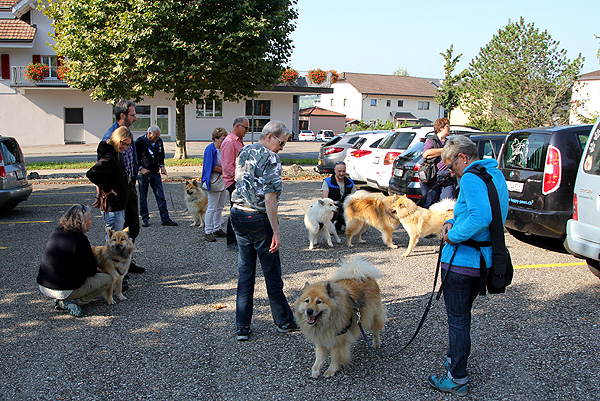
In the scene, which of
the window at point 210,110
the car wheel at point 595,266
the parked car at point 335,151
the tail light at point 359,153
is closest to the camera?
the car wheel at point 595,266

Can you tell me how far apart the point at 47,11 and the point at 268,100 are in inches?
792

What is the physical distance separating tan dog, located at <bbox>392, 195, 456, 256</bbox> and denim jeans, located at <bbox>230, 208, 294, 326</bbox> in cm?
335

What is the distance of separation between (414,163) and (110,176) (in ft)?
19.7

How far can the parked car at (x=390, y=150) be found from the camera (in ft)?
38.3

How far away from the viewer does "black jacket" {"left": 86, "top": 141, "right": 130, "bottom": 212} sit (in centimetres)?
547

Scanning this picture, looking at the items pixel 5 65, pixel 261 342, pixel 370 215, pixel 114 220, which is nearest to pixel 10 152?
pixel 114 220

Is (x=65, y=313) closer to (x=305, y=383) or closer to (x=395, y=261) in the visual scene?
(x=305, y=383)

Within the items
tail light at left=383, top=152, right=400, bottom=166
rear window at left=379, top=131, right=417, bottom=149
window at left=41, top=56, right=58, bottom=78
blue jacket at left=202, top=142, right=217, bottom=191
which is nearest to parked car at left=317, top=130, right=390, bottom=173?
rear window at left=379, top=131, right=417, bottom=149

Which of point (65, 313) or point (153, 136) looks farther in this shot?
point (153, 136)

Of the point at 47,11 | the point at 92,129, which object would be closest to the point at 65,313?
the point at 47,11

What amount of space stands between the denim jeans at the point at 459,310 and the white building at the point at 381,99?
190 ft

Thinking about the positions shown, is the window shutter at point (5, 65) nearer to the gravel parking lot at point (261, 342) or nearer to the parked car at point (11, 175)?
the parked car at point (11, 175)

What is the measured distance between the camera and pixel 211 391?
354cm

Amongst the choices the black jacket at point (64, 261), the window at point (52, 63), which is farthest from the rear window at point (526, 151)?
the window at point (52, 63)
